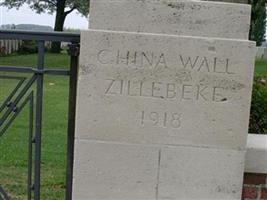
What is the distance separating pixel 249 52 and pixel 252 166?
0.76 metres

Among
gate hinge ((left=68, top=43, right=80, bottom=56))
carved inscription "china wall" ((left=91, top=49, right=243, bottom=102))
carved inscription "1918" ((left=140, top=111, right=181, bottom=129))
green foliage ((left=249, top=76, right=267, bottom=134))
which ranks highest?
gate hinge ((left=68, top=43, right=80, bottom=56))

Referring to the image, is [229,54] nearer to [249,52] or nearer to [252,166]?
[249,52]

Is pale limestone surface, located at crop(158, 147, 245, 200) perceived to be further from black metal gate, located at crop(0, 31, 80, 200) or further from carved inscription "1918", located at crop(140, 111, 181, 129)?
black metal gate, located at crop(0, 31, 80, 200)

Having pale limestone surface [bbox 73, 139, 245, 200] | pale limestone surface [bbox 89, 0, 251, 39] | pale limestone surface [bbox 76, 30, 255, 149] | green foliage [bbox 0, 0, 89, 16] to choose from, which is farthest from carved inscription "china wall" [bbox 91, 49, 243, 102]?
green foliage [bbox 0, 0, 89, 16]

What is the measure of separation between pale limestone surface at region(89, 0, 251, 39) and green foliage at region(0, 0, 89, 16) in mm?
→ 35013

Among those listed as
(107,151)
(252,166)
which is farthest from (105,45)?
(252,166)

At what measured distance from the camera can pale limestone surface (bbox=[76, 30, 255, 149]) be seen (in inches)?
127

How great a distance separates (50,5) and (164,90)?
130 feet

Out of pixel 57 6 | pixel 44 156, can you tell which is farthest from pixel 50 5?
pixel 44 156

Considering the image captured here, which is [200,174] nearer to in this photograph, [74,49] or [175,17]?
[175,17]

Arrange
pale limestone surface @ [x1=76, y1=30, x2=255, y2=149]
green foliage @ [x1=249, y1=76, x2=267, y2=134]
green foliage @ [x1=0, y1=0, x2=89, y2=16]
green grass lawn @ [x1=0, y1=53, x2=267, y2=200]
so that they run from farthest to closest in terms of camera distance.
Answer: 1. green foliage @ [x1=0, y1=0, x2=89, y2=16]
2. green grass lawn @ [x1=0, y1=53, x2=267, y2=200]
3. green foliage @ [x1=249, y1=76, x2=267, y2=134]
4. pale limestone surface @ [x1=76, y1=30, x2=255, y2=149]

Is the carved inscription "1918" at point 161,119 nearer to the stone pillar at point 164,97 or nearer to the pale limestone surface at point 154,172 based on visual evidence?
the stone pillar at point 164,97

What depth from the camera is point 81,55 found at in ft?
10.6

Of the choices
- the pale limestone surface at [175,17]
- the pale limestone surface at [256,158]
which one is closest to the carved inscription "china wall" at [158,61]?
the pale limestone surface at [175,17]
